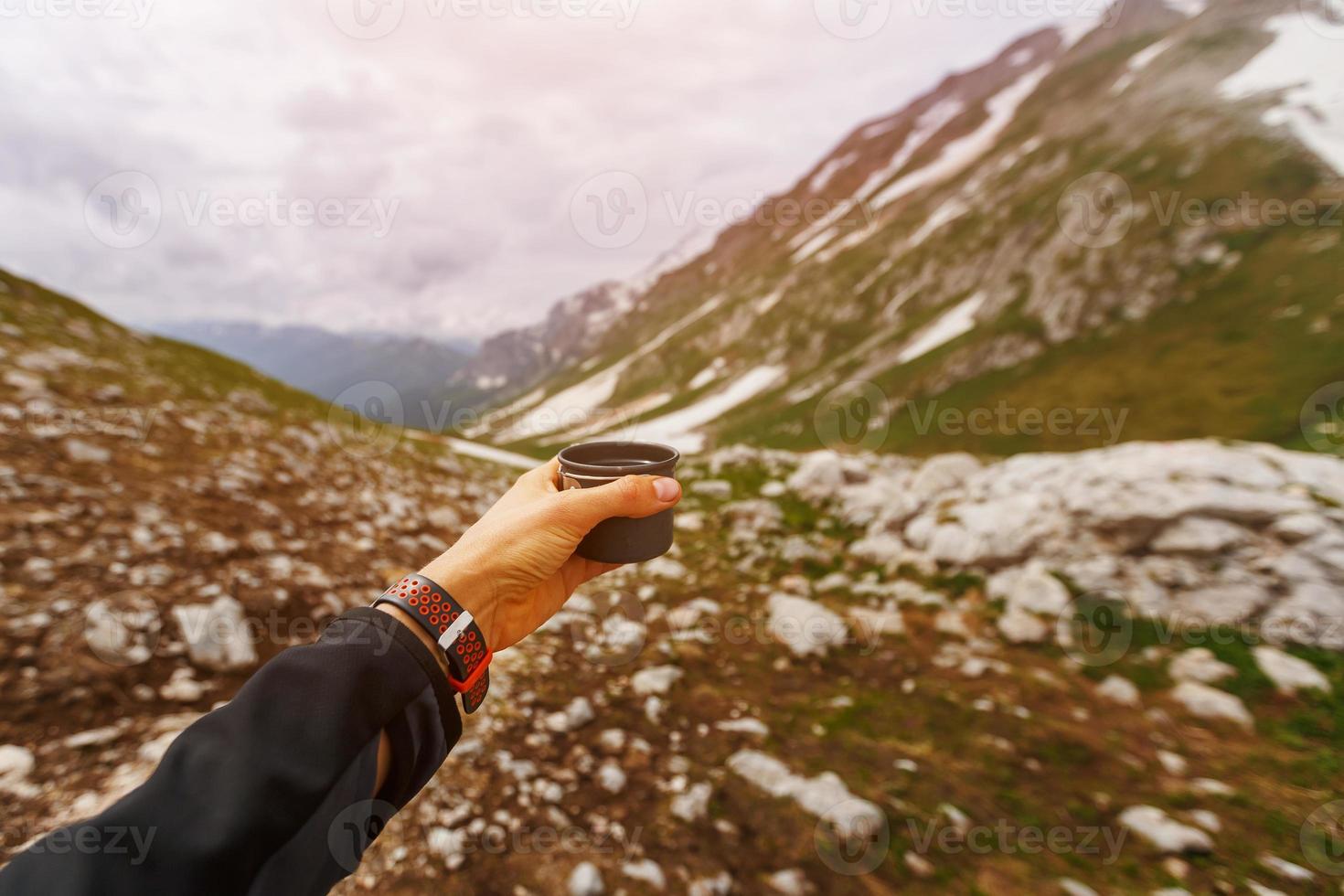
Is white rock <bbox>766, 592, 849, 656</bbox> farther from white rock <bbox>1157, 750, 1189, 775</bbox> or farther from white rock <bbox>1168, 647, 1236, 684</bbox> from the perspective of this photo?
white rock <bbox>1168, 647, 1236, 684</bbox>

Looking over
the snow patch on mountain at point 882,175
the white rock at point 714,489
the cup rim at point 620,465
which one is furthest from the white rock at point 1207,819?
the snow patch on mountain at point 882,175

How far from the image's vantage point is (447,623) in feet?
11.1

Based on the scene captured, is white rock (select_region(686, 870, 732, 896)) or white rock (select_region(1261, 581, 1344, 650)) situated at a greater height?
white rock (select_region(686, 870, 732, 896))

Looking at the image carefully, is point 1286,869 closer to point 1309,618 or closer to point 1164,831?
point 1164,831

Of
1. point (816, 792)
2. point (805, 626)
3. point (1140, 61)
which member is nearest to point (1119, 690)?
point (805, 626)

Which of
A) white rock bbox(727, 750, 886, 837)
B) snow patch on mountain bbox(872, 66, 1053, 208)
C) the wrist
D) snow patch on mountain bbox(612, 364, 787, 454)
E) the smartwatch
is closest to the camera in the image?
the smartwatch

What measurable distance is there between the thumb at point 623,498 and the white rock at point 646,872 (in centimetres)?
323

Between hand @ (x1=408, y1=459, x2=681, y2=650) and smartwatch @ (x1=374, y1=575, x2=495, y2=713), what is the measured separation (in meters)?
0.16

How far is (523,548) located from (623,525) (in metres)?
0.88

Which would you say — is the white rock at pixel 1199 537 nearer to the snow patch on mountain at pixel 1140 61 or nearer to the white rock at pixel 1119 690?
the white rock at pixel 1119 690

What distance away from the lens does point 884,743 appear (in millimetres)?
6742

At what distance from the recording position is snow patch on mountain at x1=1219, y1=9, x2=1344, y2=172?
52812 mm

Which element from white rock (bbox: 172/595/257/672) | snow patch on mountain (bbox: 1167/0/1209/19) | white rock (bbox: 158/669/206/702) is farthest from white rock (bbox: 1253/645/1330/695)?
snow patch on mountain (bbox: 1167/0/1209/19)

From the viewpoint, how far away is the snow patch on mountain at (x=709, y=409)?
91.7 metres
